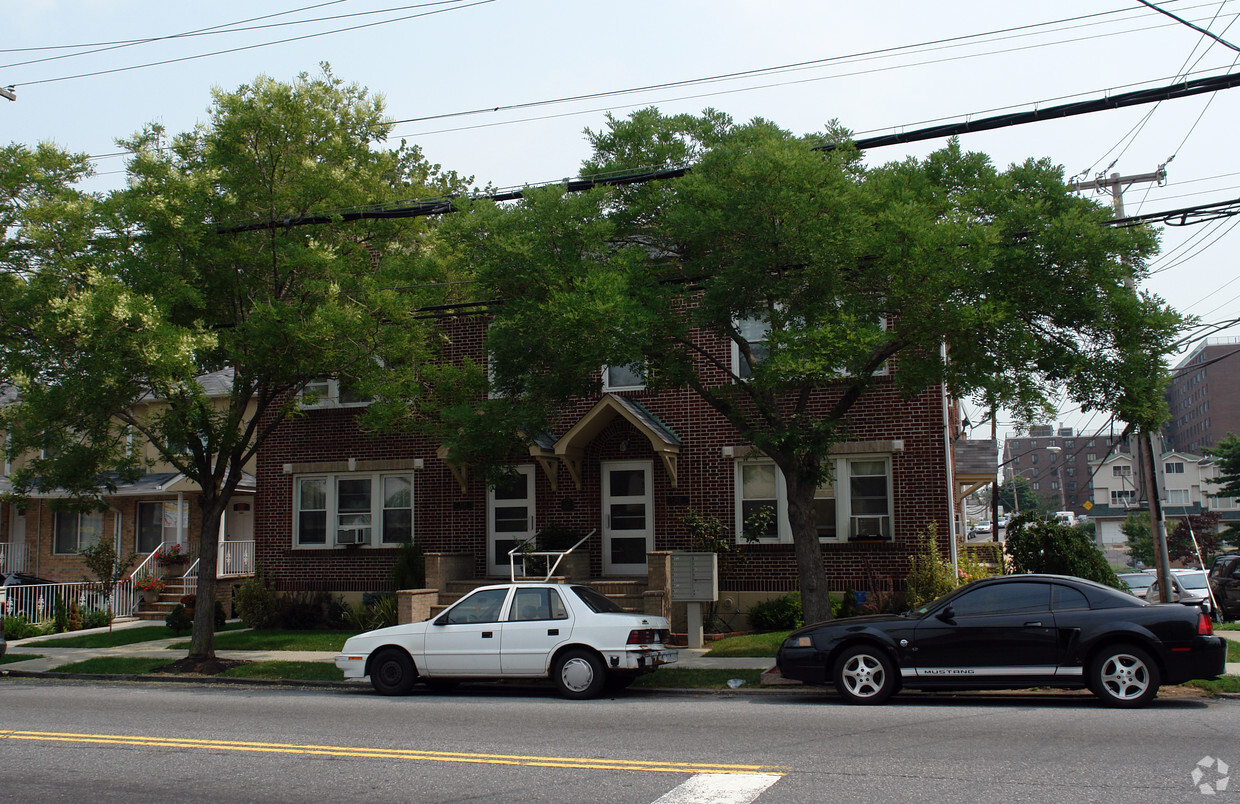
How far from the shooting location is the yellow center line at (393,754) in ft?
25.3

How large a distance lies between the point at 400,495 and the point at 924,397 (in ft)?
37.2

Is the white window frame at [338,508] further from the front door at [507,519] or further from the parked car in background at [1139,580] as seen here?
the parked car in background at [1139,580]

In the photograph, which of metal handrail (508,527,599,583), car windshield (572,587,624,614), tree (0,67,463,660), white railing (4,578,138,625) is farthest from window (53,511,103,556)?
car windshield (572,587,624,614)

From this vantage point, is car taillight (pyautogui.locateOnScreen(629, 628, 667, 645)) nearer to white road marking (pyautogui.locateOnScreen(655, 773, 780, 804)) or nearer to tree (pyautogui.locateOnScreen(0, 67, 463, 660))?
white road marking (pyautogui.locateOnScreen(655, 773, 780, 804))

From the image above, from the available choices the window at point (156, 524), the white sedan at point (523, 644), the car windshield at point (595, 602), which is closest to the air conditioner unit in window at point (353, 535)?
the window at point (156, 524)

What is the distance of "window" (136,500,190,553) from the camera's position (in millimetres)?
27594

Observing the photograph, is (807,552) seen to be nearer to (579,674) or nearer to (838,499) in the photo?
(579,674)

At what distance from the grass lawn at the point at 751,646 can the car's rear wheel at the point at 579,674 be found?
3.90m

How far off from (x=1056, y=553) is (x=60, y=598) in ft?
71.7

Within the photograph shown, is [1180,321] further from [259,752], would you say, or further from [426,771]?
[259,752]

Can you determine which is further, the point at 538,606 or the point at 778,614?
the point at 778,614

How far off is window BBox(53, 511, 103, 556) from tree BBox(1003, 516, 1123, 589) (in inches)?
993

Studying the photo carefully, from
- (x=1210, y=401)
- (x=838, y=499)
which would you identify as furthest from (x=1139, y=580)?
(x=1210, y=401)

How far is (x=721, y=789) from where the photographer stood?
22.7 ft
